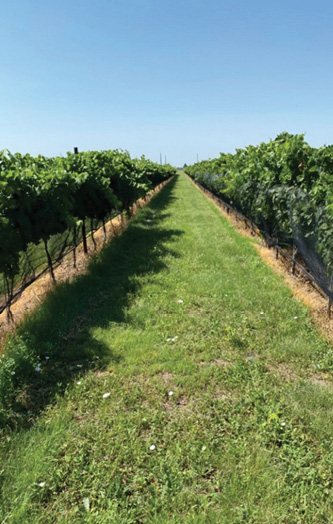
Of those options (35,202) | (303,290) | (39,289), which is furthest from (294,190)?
(39,289)

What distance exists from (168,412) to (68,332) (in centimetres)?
236

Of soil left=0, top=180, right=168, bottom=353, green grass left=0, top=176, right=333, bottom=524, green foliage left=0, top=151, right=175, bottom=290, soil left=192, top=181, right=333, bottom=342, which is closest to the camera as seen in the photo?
green grass left=0, top=176, right=333, bottom=524

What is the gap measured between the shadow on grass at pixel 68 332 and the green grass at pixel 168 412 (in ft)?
0.08

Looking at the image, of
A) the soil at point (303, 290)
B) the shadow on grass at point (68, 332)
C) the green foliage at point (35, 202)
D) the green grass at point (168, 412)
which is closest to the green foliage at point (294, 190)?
the soil at point (303, 290)

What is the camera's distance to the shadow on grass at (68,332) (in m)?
3.61

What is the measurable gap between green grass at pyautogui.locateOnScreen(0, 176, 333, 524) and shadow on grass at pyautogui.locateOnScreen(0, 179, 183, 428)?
2cm

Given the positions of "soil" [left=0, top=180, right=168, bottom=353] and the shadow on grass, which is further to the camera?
"soil" [left=0, top=180, right=168, bottom=353]

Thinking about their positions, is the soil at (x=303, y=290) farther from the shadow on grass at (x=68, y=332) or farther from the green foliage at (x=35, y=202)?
the green foliage at (x=35, y=202)

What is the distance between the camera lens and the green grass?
2502 mm

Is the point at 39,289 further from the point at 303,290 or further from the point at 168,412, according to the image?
the point at 303,290

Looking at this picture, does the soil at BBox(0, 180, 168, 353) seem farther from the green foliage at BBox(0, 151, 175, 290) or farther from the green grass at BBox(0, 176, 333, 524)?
the green foliage at BBox(0, 151, 175, 290)

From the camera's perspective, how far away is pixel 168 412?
3.44 metres

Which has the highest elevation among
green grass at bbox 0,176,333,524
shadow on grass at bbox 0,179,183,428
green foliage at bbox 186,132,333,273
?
green foliage at bbox 186,132,333,273

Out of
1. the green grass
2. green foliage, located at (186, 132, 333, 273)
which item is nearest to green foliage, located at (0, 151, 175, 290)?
the green grass
